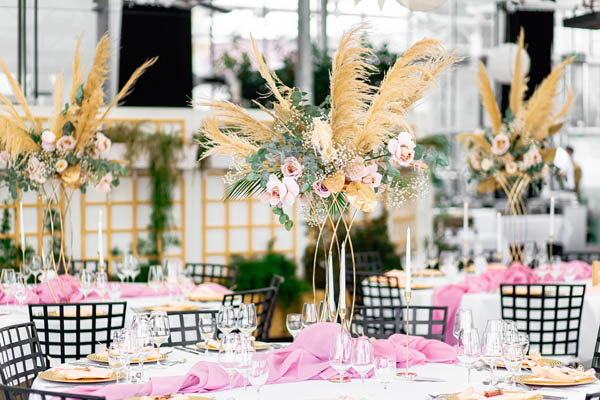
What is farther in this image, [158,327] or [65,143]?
[65,143]

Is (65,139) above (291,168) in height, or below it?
above

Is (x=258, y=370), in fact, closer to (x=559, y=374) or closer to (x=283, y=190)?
(x=283, y=190)

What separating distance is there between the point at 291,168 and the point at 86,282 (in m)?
2.54

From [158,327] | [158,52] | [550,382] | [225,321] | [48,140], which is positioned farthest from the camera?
[158,52]

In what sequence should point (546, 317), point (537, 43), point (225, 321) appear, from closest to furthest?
point (225, 321), point (546, 317), point (537, 43)

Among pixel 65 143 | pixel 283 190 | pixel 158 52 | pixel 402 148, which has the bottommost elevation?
pixel 283 190

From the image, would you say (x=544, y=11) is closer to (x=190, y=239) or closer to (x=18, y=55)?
(x=190, y=239)

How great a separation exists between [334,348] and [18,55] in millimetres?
6070

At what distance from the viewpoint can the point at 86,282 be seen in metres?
5.32

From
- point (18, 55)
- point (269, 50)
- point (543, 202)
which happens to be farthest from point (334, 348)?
point (543, 202)

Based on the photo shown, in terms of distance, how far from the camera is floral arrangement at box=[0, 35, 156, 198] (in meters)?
5.18

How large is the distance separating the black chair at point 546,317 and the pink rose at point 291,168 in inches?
98.8

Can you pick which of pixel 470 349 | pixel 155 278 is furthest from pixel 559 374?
pixel 155 278

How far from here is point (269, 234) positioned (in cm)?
874
